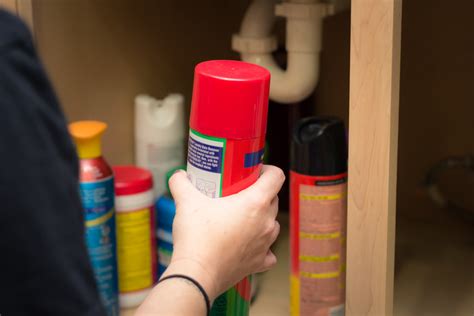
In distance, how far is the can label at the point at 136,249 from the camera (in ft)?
2.87

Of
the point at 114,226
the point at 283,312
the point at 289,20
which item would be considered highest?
the point at 289,20

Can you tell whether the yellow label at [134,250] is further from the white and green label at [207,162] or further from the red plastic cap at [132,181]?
the white and green label at [207,162]

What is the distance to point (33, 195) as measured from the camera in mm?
338

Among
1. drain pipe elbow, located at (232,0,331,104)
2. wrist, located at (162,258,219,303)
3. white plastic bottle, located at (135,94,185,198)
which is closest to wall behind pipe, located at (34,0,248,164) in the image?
white plastic bottle, located at (135,94,185,198)

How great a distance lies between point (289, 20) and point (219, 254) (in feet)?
1.24

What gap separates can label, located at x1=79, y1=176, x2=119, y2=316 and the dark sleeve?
1.50 feet

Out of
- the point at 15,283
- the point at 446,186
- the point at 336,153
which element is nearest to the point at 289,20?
the point at 336,153

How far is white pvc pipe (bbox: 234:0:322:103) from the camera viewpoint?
80cm

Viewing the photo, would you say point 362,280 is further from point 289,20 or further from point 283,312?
point 289,20

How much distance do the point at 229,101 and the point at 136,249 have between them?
42cm

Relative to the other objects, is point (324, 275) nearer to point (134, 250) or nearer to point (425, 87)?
point (134, 250)

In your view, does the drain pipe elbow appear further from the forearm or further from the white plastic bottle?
the forearm

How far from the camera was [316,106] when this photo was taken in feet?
3.70

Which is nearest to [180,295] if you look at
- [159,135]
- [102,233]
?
[102,233]
